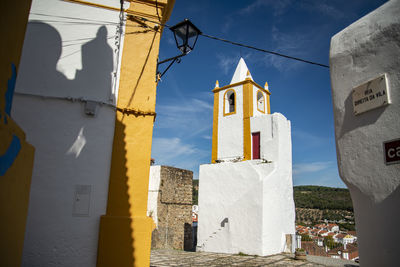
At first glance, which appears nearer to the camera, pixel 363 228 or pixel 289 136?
pixel 363 228

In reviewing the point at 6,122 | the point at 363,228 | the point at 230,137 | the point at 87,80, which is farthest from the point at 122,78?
the point at 230,137

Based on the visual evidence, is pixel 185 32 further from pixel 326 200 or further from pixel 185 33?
pixel 326 200

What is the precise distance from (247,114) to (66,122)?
1110 centimetres

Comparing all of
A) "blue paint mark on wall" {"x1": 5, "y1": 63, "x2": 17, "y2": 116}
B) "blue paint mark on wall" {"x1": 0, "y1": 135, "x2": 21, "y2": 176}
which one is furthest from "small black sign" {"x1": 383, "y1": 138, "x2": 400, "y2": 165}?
"blue paint mark on wall" {"x1": 5, "y1": 63, "x2": 17, "y2": 116}

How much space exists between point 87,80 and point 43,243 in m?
2.77

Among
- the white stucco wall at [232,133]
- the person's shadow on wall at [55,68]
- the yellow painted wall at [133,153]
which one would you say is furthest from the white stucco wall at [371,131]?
the white stucco wall at [232,133]

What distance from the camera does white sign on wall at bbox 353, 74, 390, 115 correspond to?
2896 millimetres

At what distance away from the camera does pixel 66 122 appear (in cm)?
475

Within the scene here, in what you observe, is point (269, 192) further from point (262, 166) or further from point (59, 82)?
point (59, 82)

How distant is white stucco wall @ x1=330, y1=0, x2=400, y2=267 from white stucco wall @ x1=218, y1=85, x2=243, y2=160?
10.9 m

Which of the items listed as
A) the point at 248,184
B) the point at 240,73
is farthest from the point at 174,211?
the point at 240,73

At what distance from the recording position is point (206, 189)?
13.8 metres

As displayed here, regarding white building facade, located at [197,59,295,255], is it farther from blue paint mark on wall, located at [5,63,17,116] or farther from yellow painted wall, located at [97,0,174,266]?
blue paint mark on wall, located at [5,63,17,116]

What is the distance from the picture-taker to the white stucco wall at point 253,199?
38.7ft
